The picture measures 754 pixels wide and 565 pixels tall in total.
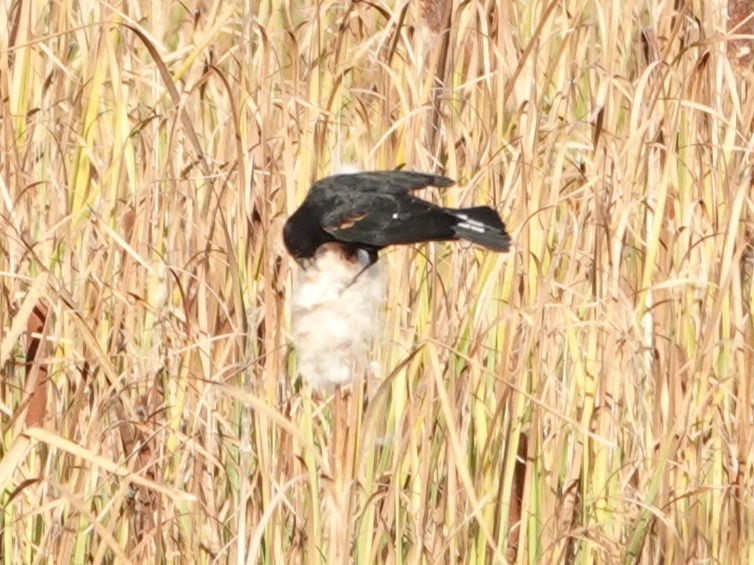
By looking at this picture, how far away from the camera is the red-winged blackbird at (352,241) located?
1.47 meters

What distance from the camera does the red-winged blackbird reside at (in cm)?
147

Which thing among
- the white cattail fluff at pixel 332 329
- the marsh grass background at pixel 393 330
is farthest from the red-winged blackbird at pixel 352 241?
the marsh grass background at pixel 393 330

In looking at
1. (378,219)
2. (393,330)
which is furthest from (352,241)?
(393,330)

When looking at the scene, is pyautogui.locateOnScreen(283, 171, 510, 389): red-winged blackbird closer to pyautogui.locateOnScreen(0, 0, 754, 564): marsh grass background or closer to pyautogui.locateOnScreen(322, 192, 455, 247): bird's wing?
pyautogui.locateOnScreen(322, 192, 455, 247): bird's wing

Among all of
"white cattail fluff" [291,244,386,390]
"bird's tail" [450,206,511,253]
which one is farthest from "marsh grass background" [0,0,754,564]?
"bird's tail" [450,206,511,253]

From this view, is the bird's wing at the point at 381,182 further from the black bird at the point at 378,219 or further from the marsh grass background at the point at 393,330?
the marsh grass background at the point at 393,330

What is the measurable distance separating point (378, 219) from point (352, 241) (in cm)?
4

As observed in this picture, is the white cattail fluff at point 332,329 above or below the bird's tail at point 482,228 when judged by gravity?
below

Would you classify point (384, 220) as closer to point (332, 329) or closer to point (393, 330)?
point (332, 329)

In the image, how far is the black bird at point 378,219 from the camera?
1457 millimetres

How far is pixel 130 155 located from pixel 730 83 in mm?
892

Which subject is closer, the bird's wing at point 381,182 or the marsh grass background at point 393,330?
the bird's wing at point 381,182

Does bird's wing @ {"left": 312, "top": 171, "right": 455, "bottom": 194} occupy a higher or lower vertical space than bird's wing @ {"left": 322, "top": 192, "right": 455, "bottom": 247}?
higher

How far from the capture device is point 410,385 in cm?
182
